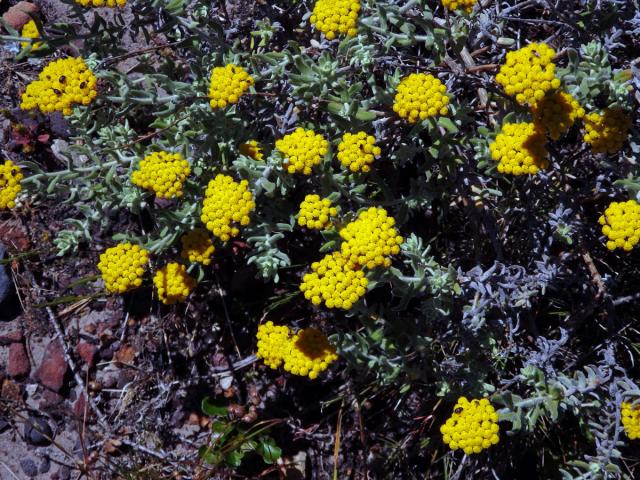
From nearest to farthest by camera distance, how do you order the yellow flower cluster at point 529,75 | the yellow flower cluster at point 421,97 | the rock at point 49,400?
the yellow flower cluster at point 529,75
the yellow flower cluster at point 421,97
the rock at point 49,400

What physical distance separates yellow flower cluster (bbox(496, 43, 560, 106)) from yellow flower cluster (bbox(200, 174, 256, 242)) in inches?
66.7

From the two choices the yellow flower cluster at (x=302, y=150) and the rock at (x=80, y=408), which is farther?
the rock at (x=80, y=408)

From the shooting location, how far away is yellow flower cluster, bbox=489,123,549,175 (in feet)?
12.6

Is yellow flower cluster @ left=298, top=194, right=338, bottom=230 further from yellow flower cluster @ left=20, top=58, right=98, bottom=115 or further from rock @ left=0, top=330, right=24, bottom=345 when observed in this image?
rock @ left=0, top=330, right=24, bottom=345

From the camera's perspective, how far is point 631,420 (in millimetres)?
3943

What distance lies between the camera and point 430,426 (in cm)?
504

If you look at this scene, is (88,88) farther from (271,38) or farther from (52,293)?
(52,293)

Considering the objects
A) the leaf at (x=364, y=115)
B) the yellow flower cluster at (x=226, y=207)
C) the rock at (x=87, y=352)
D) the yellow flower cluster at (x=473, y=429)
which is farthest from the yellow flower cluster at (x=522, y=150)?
the rock at (x=87, y=352)

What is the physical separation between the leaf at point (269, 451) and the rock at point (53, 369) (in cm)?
187

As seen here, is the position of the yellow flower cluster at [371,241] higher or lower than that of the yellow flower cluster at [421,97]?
lower

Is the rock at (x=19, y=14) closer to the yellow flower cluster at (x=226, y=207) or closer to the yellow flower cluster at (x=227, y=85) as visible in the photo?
the yellow flower cluster at (x=227, y=85)

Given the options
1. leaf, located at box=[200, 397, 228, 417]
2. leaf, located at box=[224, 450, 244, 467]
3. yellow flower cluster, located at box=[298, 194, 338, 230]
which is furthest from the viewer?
leaf, located at box=[200, 397, 228, 417]

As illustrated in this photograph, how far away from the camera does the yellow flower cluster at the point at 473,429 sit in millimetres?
3889

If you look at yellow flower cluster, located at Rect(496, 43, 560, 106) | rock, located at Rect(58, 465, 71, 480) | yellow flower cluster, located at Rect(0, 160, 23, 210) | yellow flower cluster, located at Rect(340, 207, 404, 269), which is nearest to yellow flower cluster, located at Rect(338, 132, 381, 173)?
yellow flower cluster, located at Rect(340, 207, 404, 269)
